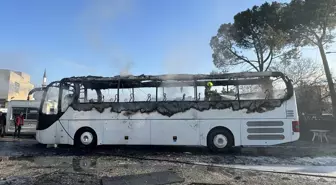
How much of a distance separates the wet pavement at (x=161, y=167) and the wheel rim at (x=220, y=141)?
427mm

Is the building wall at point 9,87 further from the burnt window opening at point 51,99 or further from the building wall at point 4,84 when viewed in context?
the burnt window opening at point 51,99

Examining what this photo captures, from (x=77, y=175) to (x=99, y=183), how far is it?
925mm

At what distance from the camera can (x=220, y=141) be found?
988 cm

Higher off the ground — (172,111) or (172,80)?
(172,80)

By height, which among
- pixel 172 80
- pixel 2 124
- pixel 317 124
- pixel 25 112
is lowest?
pixel 317 124

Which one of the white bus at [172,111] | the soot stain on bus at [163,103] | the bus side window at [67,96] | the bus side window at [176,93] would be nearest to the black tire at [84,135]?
the white bus at [172,111]

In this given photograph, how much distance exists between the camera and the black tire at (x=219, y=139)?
32.3 feet

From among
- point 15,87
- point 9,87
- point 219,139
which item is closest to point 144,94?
point 219,139

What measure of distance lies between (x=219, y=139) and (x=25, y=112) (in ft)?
44.8

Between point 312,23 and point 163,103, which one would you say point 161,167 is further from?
point 312,23

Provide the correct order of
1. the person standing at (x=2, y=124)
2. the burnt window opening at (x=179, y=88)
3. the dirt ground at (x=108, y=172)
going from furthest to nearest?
the person standing at (x=2, y=124) < the burnt window opening at (x=179, y=88) < the dirt ground at (x=108, y=172)

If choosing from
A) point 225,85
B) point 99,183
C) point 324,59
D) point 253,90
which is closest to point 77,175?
point 99,183

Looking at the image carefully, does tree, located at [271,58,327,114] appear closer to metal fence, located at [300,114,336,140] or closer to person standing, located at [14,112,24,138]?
metal fence, located at [300,114,336,140]

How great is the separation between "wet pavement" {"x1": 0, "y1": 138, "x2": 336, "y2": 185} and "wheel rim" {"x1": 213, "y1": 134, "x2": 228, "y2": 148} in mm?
427
